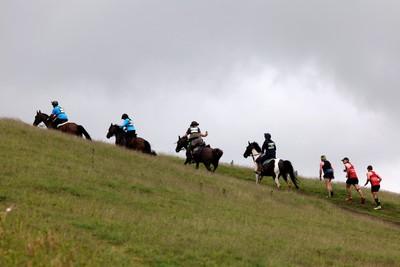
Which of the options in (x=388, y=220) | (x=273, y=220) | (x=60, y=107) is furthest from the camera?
(x=60, y=107)

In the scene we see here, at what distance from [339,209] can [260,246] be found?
12.7 metres

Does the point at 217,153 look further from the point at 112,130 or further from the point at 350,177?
the point at 350,177

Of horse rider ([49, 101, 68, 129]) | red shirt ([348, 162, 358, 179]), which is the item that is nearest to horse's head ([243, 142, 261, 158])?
red shirt ([348, 162, 358, 179])

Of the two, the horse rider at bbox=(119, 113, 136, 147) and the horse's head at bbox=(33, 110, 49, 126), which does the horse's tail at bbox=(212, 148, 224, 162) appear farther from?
the horse's head at bbox=(33, 110, 49, 126)

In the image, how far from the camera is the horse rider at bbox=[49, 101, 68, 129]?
34250mm

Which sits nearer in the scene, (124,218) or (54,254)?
(54,254)

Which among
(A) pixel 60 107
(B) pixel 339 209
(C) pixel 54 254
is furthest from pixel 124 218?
(A) pixel 60 107

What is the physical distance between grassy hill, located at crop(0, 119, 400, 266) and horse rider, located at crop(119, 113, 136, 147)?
259 centimetres

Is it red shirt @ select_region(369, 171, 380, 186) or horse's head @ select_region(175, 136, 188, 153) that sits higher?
horse's head @ select_region(175, 136, 188, 153)

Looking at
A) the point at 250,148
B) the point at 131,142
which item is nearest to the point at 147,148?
the point at 131,142

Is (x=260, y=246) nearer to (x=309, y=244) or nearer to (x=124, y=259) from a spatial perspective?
(x=309, y=244)

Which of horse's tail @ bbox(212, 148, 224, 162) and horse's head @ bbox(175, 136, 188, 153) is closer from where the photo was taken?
horse's tail @ bbox(212, 148, 224, 162)

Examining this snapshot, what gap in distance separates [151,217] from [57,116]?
18972 mm

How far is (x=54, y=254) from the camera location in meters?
11.0
